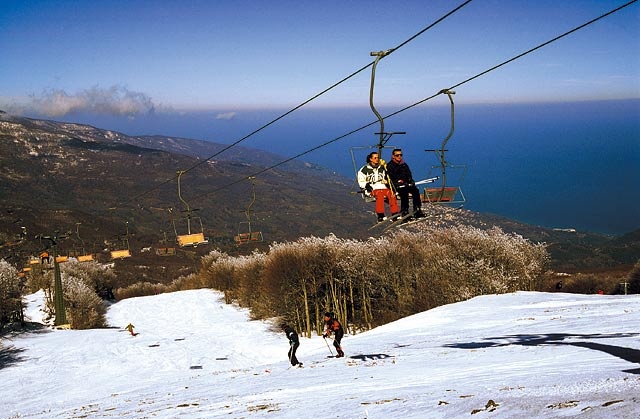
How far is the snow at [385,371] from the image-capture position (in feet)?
41.8

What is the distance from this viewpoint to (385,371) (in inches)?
859

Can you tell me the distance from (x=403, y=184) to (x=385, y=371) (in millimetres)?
7824

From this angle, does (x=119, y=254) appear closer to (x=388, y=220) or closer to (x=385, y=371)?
(x=385, y=371)

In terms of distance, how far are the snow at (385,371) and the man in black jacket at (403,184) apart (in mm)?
5222

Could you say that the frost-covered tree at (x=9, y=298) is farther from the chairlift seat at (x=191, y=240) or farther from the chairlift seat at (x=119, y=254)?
the chairlift seat at (x=191, y=240)

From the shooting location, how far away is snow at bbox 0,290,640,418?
12734 millimetres

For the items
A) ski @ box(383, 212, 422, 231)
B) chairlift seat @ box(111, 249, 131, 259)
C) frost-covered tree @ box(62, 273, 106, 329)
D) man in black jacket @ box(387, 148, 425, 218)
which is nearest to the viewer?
ski @ box(383, 212, 422, 231)

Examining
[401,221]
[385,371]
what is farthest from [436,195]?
[385,371]

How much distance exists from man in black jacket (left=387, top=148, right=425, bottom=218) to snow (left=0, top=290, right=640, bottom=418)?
206 inches

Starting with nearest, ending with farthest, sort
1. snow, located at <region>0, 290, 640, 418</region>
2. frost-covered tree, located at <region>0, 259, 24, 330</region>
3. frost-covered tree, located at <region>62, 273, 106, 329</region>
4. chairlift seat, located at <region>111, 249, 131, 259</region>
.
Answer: snow, located at <region>0, 290, 640, 418</region> → chairlift seat, located at <region>111, 249, 131, 259</region> → frost-covered tree, located at <region>0, 259, 24, 330</region> → frost-covered tree, located at <region>62, 273, 106, 329</region>

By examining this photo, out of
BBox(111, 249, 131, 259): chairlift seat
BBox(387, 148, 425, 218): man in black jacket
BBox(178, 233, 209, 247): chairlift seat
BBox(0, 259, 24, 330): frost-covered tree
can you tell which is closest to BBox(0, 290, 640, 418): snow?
BBox(0, 259, 24, 330): frost-covered tree

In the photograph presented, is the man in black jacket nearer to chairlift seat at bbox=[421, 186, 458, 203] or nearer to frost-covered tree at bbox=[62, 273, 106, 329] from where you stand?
chairlift seat at bbox=[421, 186, 458, 203]

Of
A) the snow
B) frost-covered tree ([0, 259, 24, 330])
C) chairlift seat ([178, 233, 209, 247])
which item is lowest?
the snow

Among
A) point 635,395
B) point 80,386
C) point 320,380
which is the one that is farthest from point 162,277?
point 635,395
